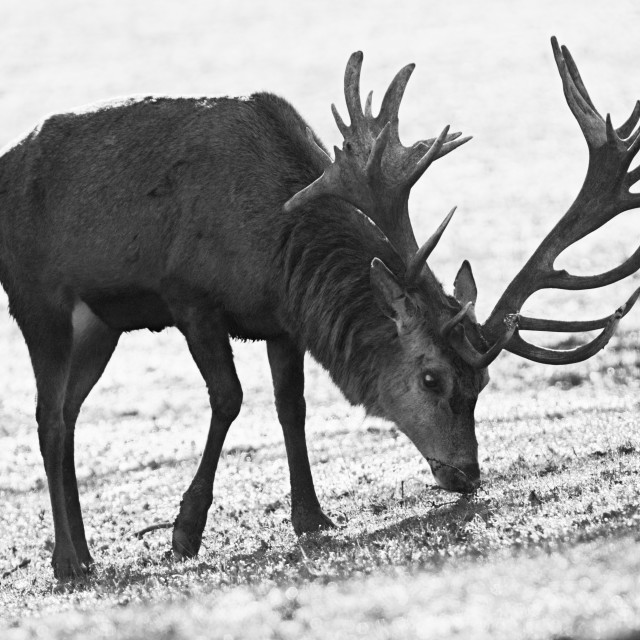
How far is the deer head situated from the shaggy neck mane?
14cm

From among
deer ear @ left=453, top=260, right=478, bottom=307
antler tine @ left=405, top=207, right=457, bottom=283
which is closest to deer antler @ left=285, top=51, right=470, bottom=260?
antler tine @ left=405, top=207, right=457, bottom=283

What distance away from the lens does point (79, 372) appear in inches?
454

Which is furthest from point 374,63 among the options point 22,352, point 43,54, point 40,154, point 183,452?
point 40,154

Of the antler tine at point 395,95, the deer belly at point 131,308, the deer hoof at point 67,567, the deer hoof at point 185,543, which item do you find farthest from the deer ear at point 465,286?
the deer hoof at point 67,567

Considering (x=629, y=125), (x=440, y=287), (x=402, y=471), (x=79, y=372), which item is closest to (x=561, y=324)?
(x=440, y=287)

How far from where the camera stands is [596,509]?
8.12 m

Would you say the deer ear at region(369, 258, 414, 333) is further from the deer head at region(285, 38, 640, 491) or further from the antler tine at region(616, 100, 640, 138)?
the antler tine at region(616, 100, 640, 138)

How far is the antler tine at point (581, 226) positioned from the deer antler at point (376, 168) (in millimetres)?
880

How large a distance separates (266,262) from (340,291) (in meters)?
0.61

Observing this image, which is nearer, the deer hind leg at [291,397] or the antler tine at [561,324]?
the antler tine at [561,324]

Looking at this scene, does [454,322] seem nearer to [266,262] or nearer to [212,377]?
[266,262]

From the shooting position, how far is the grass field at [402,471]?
6.31 m

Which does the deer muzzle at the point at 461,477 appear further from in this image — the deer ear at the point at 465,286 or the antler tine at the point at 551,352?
the deer ear at the point at 465,286

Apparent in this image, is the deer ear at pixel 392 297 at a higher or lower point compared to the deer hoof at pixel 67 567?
higher
